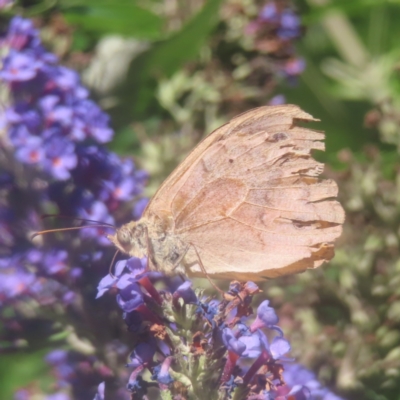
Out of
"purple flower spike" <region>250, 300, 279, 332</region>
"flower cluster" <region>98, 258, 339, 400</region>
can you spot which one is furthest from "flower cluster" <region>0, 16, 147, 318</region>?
"purple flower spike" <region>250, 300, 279, 332</region>

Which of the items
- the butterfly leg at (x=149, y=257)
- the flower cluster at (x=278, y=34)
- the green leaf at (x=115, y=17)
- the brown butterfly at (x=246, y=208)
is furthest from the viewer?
the flower cluster at (x=278, y=34)

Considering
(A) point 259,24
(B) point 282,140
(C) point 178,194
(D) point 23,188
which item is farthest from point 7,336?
(A) point 259,24

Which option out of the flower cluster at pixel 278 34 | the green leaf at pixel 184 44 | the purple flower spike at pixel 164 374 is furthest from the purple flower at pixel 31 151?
the flower cluster at pixel 278 34

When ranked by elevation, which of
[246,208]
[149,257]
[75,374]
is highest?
[246,208]

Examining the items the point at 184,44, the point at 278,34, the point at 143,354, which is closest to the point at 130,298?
the point at 143,354

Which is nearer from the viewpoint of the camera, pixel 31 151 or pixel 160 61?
pixel 31 151

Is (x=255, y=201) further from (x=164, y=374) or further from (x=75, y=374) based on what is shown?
(x=75, y=374)

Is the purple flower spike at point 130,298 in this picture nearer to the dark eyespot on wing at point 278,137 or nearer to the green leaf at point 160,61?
the dark eyespot on wing at point 278,137
